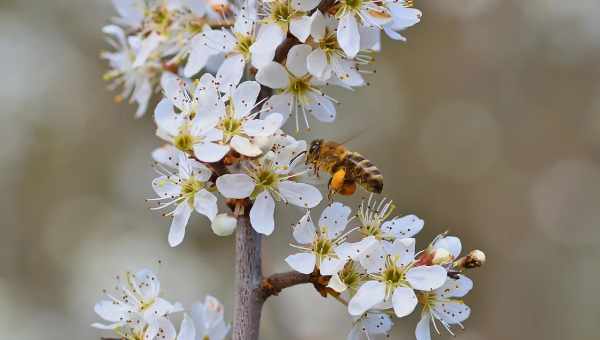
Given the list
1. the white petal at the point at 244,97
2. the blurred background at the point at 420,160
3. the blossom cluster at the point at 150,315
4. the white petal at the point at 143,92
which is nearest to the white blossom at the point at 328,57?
the white petal at the point at 244,97

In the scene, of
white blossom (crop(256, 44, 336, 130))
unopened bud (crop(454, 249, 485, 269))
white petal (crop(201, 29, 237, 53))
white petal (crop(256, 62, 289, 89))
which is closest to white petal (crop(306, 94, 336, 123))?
white blossom (crop(256, 44, 336, 130))

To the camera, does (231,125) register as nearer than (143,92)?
Yes

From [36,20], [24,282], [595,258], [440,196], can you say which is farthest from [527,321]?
[36,20]

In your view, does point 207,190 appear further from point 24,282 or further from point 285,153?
point 24,282

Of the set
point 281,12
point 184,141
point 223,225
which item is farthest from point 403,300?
point 281,12

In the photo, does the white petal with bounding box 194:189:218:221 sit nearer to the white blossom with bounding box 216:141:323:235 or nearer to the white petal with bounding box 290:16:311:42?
the white blossom with bounding box 216:141:323:235

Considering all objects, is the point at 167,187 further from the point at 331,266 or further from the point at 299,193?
the point at 331,266
